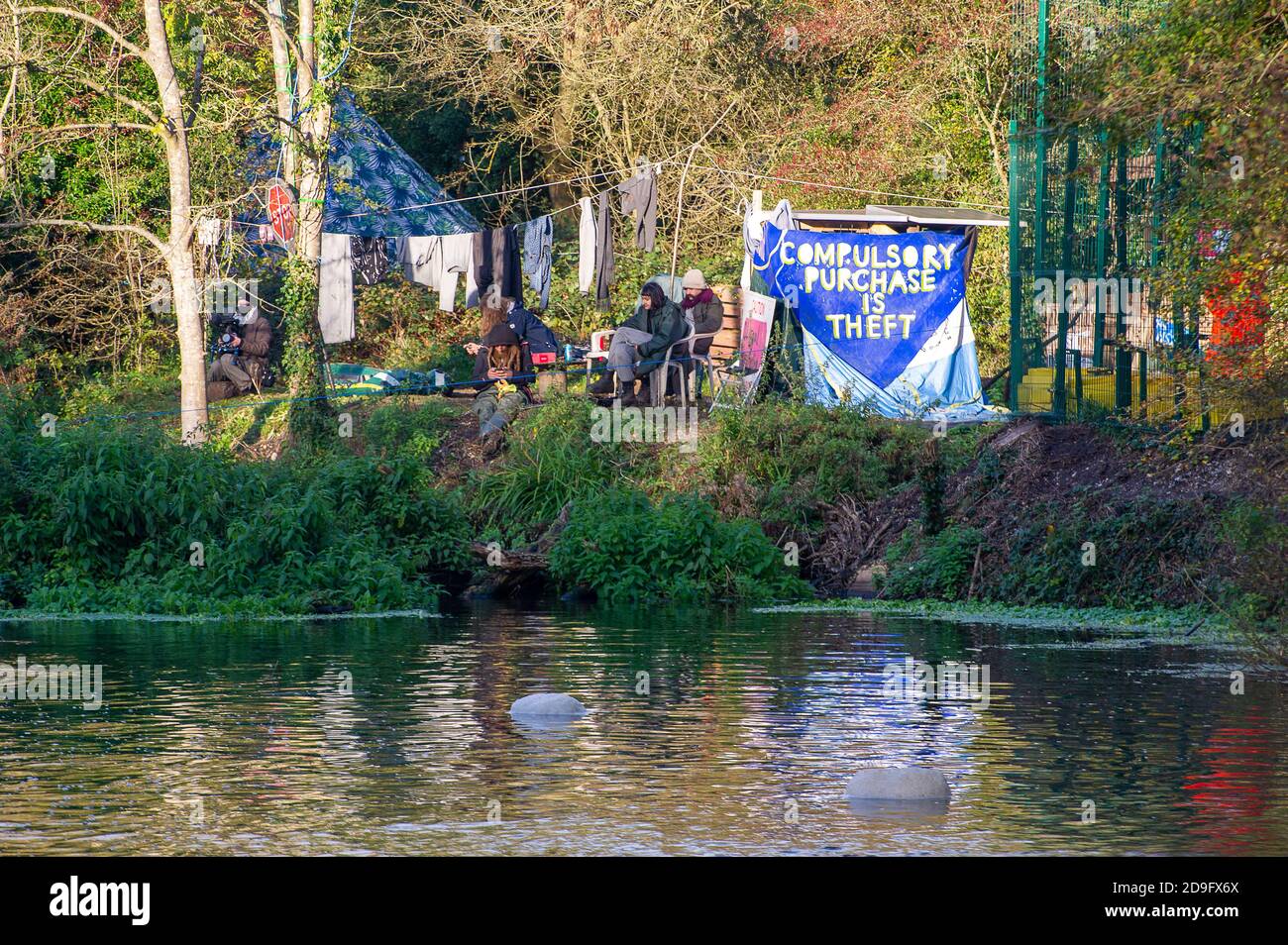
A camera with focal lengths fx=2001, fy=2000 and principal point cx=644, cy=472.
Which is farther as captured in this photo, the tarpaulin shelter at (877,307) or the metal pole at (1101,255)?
the tarpaulin shelter at (877,307)

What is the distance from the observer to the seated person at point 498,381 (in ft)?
89.3

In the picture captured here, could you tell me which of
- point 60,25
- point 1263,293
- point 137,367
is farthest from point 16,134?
point 1263,293

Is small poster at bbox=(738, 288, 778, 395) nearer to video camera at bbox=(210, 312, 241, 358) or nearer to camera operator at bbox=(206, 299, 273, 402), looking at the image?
camera operator at bbox=(206, 299, 273, 402)

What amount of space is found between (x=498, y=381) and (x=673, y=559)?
6.17 m

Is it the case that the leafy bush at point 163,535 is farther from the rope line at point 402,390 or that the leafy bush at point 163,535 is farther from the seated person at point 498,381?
the seated person at point 498,381

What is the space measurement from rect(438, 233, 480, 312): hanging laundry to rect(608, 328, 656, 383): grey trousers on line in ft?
14.1

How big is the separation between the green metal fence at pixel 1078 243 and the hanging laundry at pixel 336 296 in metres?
10.7

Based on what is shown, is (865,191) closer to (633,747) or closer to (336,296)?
(336,296)

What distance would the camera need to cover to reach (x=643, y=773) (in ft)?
35.9

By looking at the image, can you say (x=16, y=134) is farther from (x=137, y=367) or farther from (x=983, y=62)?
(x=983, y=62)

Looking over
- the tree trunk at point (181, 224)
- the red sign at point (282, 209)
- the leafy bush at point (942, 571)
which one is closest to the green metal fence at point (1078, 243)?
the leafy bush at point (942, 571)

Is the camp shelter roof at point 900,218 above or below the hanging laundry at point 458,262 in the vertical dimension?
above

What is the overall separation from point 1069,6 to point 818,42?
13381mm

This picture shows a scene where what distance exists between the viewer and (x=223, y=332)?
105ft
